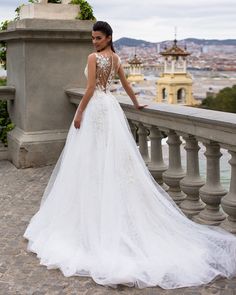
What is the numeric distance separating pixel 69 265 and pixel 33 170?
133 inches

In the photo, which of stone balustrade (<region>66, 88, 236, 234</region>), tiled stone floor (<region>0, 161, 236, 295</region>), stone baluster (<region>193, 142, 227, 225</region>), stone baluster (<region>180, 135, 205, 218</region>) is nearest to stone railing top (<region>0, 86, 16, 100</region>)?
tiled stone floor (<region>0, 161, 236, 295</region>)

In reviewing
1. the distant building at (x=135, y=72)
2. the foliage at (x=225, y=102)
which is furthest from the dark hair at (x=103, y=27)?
the distant building at (x=135, y=72)

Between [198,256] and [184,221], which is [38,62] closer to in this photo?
[184,221]

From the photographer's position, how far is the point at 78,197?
4.16m

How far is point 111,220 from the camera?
12.7 feet

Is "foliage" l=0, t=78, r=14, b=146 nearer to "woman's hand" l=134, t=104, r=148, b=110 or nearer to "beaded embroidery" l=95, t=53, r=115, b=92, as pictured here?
"woman's hand" l=134, t=104, r=148, b=110

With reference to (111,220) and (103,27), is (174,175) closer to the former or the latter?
(111,220)

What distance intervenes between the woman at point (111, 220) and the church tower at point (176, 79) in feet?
281

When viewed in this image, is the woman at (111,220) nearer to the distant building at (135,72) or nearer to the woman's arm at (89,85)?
the woman's arm at (89,85)

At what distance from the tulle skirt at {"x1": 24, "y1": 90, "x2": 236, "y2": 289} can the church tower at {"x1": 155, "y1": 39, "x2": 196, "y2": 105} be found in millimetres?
85693

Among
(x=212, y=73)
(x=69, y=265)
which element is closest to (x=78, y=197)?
(x=69, y=265)

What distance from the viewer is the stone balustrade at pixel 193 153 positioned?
3.74m

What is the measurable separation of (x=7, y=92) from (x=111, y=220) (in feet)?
13.3

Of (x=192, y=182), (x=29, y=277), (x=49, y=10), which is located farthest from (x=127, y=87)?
(x=49, y=10)
